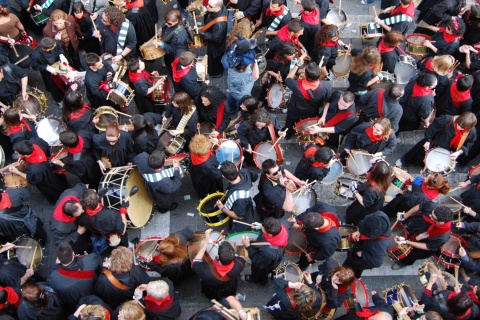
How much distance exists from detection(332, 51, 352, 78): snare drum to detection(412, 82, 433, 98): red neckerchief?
1.54m

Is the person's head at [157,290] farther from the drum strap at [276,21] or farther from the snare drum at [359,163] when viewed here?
the drum strap at [276,21]

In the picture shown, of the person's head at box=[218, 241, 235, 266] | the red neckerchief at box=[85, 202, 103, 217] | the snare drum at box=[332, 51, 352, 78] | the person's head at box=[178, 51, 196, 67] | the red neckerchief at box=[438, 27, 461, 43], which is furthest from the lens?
the snare drum at box=[332, 51, 352, 78]

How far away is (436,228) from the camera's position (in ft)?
23.8

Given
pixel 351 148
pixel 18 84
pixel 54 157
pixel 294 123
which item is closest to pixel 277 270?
pixel 351 148

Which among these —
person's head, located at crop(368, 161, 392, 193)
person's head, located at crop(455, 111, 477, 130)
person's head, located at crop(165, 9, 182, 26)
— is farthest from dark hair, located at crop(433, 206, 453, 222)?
person's head, located at crop(165, 9, 182, 26)

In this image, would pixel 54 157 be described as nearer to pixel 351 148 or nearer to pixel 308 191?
pixel 308 191

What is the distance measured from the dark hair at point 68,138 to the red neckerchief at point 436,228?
5.42m

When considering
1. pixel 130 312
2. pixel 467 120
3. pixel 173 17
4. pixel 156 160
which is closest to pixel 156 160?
pixel 156 160

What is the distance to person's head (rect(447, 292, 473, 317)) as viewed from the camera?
632cm

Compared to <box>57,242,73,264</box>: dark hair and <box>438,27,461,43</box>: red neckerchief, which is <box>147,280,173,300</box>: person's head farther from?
<box>438,27,461,43</box>: red neckerchief

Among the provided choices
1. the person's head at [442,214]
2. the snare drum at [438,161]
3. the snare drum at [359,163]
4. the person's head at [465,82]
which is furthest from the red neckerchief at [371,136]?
the person's head at [465,82]

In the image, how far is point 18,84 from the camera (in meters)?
9.12

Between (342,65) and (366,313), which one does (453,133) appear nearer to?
(342,65)

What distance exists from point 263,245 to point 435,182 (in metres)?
2.73
